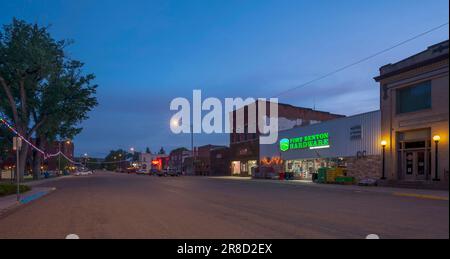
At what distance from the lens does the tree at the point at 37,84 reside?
45.1 meters

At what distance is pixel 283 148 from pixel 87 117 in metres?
26.3

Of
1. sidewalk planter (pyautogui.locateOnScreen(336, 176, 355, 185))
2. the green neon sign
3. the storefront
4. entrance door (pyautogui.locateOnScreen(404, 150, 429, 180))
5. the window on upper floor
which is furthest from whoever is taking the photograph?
the green neon sign

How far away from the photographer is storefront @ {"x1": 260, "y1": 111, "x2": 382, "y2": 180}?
3922cm

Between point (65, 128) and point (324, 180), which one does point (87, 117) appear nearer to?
point (65, 128)

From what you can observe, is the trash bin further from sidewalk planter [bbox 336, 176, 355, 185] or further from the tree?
the tree

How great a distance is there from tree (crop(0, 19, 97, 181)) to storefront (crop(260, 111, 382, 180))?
25.9m

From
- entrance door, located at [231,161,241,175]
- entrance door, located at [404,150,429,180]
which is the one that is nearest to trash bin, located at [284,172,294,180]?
entrance door, located at [404,150,429,180]

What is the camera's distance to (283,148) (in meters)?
57.3

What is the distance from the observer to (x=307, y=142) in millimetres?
51469

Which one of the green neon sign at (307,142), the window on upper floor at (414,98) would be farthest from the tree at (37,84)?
the window on upper floor at (414,98)

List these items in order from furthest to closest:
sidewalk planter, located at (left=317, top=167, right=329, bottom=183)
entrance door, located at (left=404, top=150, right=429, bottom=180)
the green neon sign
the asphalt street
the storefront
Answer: the green neon sign → sidewalk planter, located at (left=317, top=167, right=329, bottom=183) → the storefront → entrance door, located at (left=404, top=150, right=429, bottom=180) → the asphalt street

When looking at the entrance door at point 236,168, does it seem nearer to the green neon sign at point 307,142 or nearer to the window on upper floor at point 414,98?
the green neon sign at point 307,142
